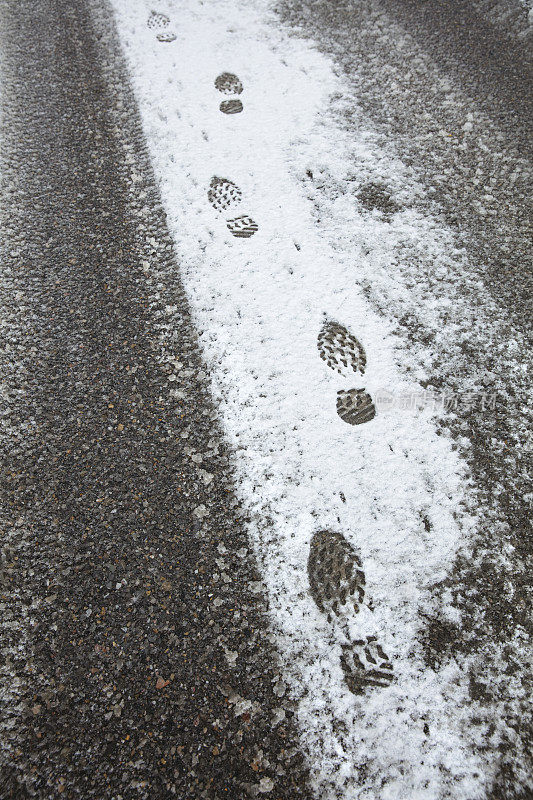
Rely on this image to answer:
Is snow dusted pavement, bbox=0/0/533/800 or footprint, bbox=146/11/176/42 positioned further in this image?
footprint, bbox=146/11/176/42

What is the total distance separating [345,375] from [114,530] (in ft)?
4.14

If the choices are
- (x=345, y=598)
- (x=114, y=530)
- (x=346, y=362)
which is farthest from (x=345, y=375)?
(x=114, y=530)

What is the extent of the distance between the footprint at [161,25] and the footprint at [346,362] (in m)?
2.92

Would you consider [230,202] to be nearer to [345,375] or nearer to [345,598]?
[345,375]

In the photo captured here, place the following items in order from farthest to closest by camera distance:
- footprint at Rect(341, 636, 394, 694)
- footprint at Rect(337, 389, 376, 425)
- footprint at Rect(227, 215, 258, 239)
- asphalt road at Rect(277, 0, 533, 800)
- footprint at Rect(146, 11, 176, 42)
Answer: footprint at Rect(146, 11, 176, 42), footprint at Rect(227, 215, 258, 239), footprint at Rect(337, 389, 376, 425), asphalt road at Rect(277, 0, 533, 800), footprint at Rect(341, 636, 394, 694)

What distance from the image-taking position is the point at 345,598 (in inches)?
69.4

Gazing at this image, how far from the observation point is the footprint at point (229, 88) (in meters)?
3.21

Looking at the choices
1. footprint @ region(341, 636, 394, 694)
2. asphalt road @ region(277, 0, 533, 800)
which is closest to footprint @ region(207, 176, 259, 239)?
asphalt road @ region(277, 0, 533, 800)

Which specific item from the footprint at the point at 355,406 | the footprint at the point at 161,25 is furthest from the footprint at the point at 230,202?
the footprint at the point at 161,25

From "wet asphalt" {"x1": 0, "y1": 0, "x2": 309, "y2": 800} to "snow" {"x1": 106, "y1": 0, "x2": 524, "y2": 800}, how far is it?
5.0 inches

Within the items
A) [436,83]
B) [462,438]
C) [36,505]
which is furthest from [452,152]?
[36,505]

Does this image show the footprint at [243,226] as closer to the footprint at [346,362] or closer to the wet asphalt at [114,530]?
the wet asphalt at [114,530]

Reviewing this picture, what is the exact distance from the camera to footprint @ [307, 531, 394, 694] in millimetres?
1642

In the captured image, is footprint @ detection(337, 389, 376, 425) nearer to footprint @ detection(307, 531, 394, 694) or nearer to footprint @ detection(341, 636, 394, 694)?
footprint @ detection(307, 531, 394, 694)
